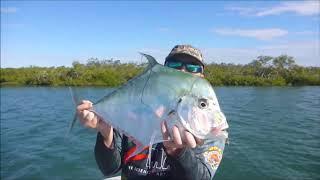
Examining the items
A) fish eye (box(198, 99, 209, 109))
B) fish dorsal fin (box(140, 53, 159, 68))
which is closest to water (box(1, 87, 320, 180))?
fish dorsal fin (box(140, 53, 159, 68))

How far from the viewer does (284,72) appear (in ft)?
249

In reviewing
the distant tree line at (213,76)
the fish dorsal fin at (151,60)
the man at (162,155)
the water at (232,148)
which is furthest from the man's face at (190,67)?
the distant tree line at (213,76)

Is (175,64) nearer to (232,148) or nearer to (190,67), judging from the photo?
(190,67)

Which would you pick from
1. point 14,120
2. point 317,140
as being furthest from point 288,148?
point 14,120

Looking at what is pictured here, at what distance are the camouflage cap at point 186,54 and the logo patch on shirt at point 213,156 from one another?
2.84 ft

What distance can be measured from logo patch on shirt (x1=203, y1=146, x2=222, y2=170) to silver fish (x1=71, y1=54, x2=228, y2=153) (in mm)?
926

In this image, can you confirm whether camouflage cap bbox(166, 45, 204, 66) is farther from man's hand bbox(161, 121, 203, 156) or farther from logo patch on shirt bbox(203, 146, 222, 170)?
man's hand bbox(161, 121, 203, 156)

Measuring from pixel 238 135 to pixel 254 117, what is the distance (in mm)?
6066

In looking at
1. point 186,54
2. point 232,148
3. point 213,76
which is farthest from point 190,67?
point 213,76

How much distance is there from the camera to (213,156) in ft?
11.8

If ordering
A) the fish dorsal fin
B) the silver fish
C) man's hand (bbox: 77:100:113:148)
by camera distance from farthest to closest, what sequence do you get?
man's hand (bbox: 77:100:113:148), the fish dorsal fin, the silver fish

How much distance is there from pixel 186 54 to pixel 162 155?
1.03m

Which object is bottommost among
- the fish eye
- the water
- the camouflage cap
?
the water

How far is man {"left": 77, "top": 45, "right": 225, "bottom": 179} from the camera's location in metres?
3.05
